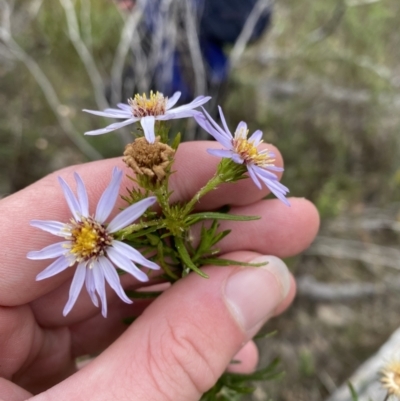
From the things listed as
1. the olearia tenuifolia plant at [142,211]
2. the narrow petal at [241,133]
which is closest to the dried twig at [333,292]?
the olearia tenuifolia plant at [142,211]

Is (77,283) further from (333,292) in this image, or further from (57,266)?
(333,292)

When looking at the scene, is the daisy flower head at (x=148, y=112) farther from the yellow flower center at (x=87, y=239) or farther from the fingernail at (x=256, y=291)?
the fingernail at (x=256, y=291)

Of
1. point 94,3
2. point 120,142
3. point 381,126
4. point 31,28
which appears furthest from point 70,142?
point 381,126

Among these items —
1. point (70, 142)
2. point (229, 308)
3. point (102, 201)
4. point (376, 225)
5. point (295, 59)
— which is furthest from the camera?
point (295, 59)

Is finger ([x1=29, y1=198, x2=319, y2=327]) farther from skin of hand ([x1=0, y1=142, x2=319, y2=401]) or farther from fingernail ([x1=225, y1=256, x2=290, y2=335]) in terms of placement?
fingernail ([x1=225, y1=256, x2=290, y2=335])

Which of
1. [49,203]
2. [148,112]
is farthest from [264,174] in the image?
[49,203]

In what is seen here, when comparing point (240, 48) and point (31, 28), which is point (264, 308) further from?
point (31, 28)
